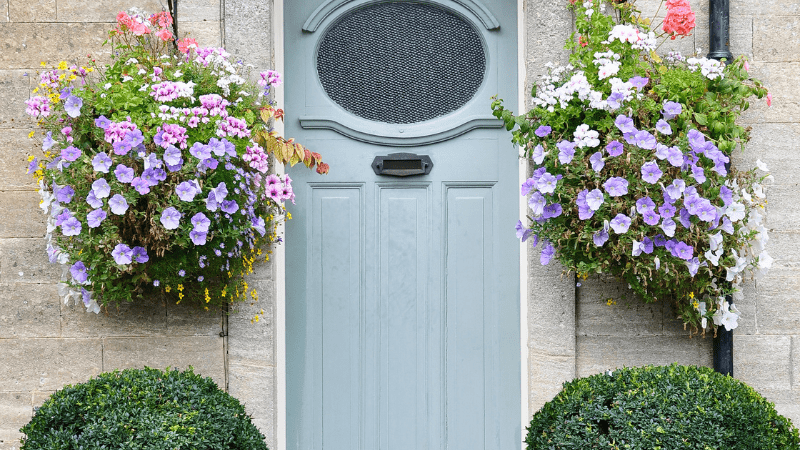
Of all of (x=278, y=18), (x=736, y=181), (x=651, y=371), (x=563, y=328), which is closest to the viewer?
→ (x=651, y=371)

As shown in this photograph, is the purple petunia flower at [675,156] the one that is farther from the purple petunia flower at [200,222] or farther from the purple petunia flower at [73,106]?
the purple petunia flower at [73,106]

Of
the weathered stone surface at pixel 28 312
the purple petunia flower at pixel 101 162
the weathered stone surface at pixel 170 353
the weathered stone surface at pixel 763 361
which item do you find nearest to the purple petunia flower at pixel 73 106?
the purple petunia flower at pixel 101 162

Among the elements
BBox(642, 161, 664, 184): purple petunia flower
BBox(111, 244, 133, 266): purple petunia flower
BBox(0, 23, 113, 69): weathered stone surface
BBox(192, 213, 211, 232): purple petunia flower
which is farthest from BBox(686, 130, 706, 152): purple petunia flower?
BBox(0, 23, 113, 69): weathered stone surface

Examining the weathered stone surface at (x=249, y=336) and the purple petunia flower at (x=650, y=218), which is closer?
the purple petunia flower at (x=650, y=218)

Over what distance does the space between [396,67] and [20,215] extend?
1987 millimetres

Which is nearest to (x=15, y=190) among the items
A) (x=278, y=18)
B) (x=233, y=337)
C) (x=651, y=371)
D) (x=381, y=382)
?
(x=233, y=337)

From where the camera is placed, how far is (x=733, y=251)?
123 inches

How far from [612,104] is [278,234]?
1.65m

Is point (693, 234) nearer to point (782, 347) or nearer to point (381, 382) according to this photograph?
point (782, 347)

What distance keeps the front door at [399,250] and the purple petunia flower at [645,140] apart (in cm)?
84

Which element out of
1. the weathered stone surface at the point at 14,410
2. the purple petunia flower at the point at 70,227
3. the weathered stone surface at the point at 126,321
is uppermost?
the purple petunia flower at the point at 70,227

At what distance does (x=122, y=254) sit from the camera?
2980 millimetres

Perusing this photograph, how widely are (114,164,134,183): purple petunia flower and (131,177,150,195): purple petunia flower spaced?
0.03 m

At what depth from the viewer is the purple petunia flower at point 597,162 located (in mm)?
3010
